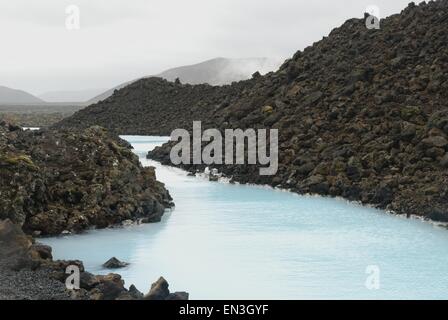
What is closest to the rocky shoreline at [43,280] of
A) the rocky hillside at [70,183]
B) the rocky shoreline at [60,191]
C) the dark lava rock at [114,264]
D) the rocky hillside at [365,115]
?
the rocky shoreline at [60,191]

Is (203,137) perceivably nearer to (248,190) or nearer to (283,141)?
(283,141)

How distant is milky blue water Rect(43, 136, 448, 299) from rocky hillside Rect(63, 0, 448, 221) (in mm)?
1892

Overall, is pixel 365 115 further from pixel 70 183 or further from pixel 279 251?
pixel 70 183

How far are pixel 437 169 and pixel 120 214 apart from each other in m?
12.1

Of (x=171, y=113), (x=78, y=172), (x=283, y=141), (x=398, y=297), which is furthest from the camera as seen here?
(x=171, y=113)

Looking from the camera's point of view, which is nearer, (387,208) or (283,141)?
(387,208)

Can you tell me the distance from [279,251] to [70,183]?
301 inches

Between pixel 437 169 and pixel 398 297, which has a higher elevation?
pixel 437 169

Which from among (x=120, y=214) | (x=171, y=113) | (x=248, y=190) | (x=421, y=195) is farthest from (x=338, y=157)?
(x=171, y=113)

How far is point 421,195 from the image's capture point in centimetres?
2159

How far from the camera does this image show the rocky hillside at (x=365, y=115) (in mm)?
A: 24156

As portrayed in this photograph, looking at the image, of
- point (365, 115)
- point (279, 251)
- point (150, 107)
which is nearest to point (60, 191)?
point (279, 251)

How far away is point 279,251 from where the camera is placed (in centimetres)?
1648

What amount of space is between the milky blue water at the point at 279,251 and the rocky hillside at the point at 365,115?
189 cm
